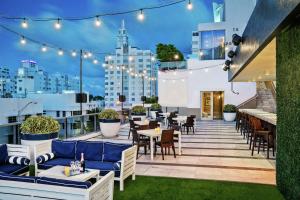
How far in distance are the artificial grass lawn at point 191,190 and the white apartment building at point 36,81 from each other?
124ft

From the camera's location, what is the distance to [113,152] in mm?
5375

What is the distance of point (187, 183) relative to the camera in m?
5.18

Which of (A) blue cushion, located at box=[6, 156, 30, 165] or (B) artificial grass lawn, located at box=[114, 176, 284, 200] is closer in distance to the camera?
(B) artificial grass lawn, located at box=[114, 176, 284, 200]

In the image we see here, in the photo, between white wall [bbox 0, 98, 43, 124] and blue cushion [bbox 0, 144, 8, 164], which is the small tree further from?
blue cushion [bbox 0, 144, 8, 164]

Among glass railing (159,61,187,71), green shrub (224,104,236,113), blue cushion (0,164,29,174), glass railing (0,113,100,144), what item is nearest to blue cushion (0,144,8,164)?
blue cushion (0,164,29,174)

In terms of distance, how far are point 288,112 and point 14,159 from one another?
15.6 ft

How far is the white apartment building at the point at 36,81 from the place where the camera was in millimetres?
46844

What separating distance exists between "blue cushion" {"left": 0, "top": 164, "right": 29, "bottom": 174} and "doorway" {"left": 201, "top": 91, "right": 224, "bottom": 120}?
15375 millimetres

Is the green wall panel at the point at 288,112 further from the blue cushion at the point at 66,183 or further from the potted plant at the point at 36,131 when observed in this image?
the potted plant at the point at 36,131

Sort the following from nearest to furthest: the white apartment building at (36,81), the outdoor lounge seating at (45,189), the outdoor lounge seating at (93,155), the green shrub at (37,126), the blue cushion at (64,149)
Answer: the outdoor lounge seating at (45,189) < the outdoor lounge seating at (93,155) < the blue cushion at (64,149) < the green shrub at (37,126) < the white apartment building at (36,81)

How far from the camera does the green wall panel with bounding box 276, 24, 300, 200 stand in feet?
12.4

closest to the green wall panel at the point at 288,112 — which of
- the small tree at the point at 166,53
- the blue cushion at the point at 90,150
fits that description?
the blue cushion at the point at 90,150

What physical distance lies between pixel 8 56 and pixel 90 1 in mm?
34468

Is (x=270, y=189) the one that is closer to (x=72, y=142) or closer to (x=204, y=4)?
(x=72, y=142)
